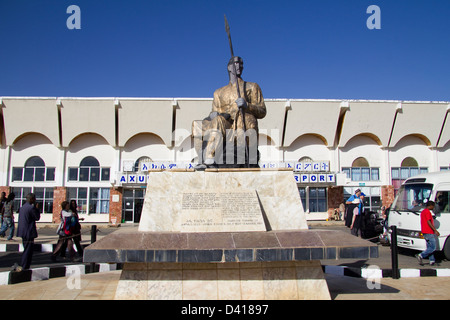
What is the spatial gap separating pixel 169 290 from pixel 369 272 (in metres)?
3.96

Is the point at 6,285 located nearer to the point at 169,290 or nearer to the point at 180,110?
the point at 169,290

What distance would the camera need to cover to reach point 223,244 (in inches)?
163

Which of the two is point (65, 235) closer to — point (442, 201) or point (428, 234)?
point (428, 234)

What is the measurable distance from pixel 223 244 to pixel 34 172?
74.8 ft

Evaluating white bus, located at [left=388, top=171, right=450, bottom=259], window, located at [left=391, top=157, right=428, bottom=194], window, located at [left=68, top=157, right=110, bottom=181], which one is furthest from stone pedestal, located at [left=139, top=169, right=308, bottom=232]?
window, located at [left=391, top=157, right=428, bottom=194]

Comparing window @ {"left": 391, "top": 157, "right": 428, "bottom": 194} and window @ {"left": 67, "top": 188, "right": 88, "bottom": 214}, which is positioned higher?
window @ {"left": 391, "top": 157, "right": 428, "bottom": 194}

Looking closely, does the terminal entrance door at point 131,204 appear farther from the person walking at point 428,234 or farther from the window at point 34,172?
the person walking at point 428,234

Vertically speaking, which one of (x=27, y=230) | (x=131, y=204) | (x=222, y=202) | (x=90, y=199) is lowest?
(x=131, y=204)

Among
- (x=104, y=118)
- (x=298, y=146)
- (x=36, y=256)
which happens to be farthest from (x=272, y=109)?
(x=36, y=256)

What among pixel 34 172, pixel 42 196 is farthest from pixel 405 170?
pixel 34 172

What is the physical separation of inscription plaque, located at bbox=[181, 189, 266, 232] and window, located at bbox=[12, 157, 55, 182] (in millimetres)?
21423

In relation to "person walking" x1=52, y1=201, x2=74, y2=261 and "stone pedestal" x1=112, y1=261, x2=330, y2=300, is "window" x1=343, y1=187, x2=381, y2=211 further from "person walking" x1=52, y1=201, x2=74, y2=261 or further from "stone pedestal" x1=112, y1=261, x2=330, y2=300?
"stone pedestal" x1=112, y1=261, x2=330, y2=300

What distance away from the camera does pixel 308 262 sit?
4.49m

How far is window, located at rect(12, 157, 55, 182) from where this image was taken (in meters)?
23.2
